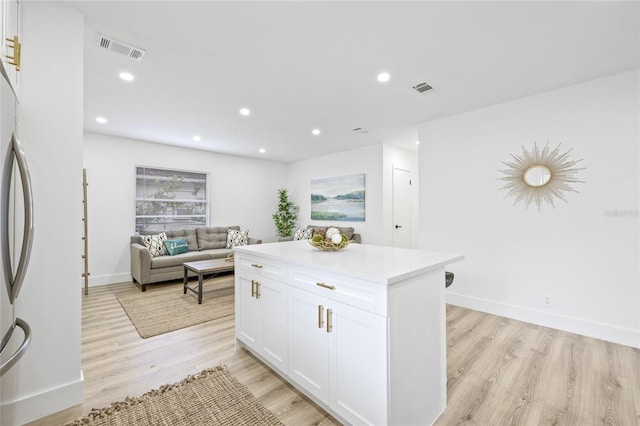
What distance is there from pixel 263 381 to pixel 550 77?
3.73m

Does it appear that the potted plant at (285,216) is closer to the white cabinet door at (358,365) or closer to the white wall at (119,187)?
the white wall at (119,187)

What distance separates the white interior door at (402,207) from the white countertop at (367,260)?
3.52 meters

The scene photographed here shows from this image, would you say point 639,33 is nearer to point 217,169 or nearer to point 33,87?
point 33,87

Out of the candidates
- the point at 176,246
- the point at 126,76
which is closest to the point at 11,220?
the point at 126,76

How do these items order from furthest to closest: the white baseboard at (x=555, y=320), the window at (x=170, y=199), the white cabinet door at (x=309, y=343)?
the window at (x=170, y=199), the white baseboard at (x=555, y=320), the white cabinet door at (x=309, y=343)

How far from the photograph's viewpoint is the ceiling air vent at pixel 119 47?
6.85 feet

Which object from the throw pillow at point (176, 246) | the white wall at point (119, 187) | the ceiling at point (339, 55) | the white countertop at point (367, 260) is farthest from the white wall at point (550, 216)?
the white wall at point (119, 187)

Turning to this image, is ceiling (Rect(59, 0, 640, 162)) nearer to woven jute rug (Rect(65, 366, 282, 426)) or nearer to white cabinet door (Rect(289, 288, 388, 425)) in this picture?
white cabinet door (Rect(289, 288, 388, 425))

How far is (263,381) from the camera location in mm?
1996

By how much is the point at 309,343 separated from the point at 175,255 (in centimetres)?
393

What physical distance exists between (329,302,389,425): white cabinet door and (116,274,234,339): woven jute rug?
2.10 meters

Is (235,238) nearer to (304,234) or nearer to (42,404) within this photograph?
(304,234)

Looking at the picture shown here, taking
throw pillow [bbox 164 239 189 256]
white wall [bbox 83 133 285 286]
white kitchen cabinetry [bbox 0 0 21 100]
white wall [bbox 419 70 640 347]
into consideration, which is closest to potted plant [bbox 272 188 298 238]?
white wall [bbox 83 133 285 286]

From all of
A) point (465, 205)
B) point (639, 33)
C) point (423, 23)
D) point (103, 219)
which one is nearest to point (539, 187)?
point (465, 205)
